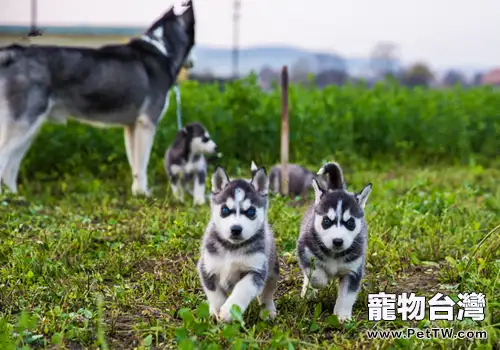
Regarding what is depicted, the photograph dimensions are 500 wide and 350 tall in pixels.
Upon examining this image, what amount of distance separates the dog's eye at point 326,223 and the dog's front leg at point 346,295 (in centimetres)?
37

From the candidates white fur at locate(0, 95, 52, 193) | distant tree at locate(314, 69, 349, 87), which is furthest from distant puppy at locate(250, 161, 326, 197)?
distant tree at locate(314, 69, 349, 87)

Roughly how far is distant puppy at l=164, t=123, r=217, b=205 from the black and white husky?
465mm

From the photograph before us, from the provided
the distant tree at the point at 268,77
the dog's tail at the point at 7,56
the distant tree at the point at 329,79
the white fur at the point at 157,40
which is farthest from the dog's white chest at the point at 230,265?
the distant tree at the point at 329,79

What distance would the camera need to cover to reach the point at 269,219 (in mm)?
6645

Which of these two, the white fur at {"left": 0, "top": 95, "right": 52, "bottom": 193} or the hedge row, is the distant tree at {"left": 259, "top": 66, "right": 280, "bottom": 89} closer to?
the hedge row

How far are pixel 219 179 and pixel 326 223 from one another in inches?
27.0

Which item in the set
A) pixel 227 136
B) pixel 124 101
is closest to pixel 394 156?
pixel 227 136

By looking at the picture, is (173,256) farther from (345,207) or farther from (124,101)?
(124,101)

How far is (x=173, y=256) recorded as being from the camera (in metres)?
5.92

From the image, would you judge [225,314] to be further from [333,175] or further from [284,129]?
[284,129]

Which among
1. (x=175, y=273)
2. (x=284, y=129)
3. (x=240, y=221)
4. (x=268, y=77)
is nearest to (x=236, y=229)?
(x=240, y=221)

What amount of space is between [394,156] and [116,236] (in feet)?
22.3

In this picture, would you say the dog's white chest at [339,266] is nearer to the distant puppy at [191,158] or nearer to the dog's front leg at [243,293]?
the dog's front leg at [243,293]

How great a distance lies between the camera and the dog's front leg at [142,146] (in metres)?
8.90
